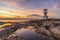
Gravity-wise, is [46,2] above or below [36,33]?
above

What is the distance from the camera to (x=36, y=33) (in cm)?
129

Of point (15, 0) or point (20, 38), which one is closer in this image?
point (20, 38)

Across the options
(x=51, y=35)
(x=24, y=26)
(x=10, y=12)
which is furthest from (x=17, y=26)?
(x=51, y=35)

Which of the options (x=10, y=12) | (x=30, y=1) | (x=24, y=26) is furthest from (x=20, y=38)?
(x=30, y=1)

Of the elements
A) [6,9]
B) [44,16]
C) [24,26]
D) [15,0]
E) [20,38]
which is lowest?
[20,38]

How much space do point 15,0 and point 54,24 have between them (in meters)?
0.62

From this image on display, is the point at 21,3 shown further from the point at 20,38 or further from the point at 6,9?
the point at 20,38

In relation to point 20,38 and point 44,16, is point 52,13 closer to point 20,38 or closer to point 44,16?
point 44,16

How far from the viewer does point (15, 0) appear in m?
1.38

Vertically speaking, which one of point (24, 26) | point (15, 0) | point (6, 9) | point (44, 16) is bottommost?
point (24, 26)

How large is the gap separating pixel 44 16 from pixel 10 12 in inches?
18.3

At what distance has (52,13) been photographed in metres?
1.36

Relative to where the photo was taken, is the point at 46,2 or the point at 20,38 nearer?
the point at 20,38

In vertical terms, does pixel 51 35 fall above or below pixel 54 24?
below
